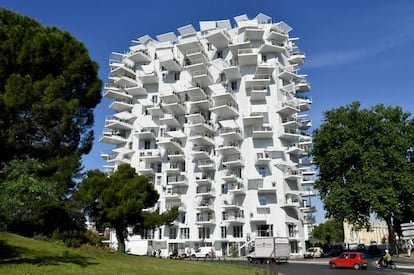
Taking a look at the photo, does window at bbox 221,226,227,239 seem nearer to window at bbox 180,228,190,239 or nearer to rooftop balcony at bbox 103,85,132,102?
window at bbox 180,228,190,239

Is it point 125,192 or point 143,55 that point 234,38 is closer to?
point 143,55

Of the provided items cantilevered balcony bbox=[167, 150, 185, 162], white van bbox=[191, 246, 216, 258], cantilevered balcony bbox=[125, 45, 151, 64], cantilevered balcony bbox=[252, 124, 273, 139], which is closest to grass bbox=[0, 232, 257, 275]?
white van bbox=[191, 246, 216, 258]

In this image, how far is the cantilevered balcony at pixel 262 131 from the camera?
61.2m

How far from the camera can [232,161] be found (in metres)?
61.1

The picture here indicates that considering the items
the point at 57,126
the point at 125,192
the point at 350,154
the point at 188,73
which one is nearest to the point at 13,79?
the point at 57,126

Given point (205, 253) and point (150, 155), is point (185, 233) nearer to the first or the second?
point (205, 253)

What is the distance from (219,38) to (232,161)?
22118 millimetres

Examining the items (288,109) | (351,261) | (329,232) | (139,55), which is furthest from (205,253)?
(329,232)

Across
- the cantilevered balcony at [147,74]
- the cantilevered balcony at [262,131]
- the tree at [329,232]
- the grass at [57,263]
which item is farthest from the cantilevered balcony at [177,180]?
the tree at [329,232]

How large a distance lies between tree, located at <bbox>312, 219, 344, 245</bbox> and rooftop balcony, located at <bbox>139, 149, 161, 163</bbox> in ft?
161

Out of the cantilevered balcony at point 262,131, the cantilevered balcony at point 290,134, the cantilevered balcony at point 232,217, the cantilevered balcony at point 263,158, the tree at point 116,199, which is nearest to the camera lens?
the tree at point 116,199

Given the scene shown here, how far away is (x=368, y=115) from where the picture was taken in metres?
50.2

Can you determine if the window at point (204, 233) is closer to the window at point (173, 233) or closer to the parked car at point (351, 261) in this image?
the window at point (173, 233)

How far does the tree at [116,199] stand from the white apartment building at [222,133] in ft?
72.5
